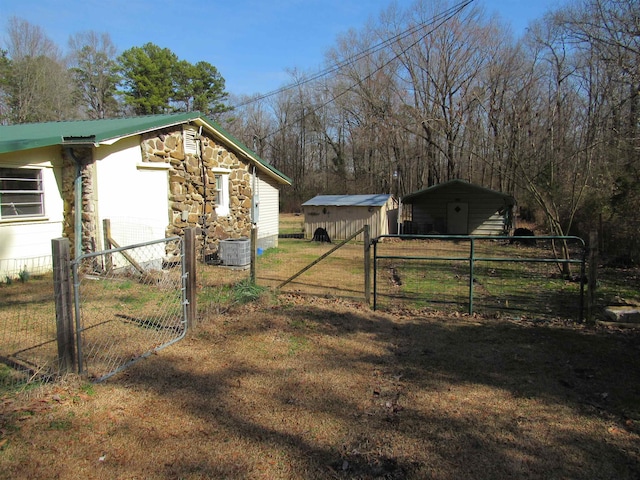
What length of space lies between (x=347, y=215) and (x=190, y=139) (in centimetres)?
988

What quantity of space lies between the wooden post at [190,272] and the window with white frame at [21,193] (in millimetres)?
5258

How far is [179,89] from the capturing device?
36.7m

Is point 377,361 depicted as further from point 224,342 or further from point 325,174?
point 325,174

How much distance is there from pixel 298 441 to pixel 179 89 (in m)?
38.5

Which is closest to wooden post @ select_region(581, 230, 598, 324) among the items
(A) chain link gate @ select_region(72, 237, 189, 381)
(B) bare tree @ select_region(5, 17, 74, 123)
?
(A) chain link gate @ select_region(72, 237, 189, 381)

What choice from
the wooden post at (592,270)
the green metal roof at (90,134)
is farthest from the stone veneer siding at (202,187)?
the wooden post at (592,270)

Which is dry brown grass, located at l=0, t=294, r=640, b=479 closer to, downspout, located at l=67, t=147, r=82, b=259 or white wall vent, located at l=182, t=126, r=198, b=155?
downspout, located at l=67, t=147, r=82, b=259

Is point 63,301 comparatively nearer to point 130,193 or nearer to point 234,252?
point 130,193

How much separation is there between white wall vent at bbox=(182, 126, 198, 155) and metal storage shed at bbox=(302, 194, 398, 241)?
30.6 ft

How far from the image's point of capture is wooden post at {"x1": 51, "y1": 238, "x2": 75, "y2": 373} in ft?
11.7

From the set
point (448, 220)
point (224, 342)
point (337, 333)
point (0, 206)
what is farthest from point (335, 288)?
point (448, 220)

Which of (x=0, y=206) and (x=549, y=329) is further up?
(x=0, y=206)

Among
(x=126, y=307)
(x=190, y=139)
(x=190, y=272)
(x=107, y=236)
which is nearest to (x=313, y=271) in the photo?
(x=190, y=139)

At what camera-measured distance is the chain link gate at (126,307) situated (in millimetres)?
4381
